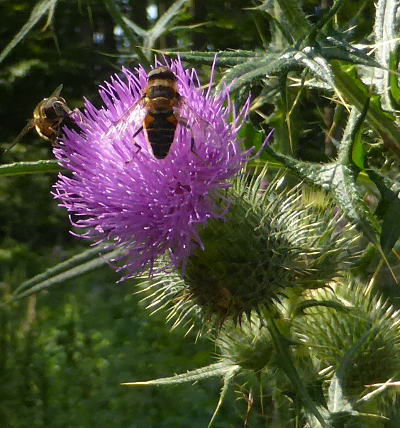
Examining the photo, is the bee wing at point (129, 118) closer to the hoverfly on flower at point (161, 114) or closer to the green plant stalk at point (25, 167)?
the hoverfly on flower at point (161, 114)

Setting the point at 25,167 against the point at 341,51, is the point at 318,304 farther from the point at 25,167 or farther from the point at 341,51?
the point at 25,167

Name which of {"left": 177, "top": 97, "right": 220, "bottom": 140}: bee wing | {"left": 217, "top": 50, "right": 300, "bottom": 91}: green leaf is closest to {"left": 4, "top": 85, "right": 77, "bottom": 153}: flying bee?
{"left": 177, "top": 97, "right": 220, "bottom": 140}: bee wing

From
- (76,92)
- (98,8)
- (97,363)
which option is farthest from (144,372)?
(76,92)

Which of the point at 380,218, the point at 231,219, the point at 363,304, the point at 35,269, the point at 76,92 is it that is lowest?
the point at 363,304

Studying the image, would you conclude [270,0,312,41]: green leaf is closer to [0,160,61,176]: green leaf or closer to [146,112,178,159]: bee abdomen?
[146,112,178,159]: bee abdomen

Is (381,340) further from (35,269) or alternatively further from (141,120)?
(35,269)

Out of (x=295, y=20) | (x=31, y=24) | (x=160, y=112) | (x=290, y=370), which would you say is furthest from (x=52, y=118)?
(x=290, y=370)

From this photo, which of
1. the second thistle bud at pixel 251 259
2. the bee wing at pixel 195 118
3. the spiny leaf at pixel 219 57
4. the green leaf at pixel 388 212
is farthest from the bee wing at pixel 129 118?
the green leaf at pixel 388 212

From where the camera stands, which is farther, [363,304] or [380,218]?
[363,304]
